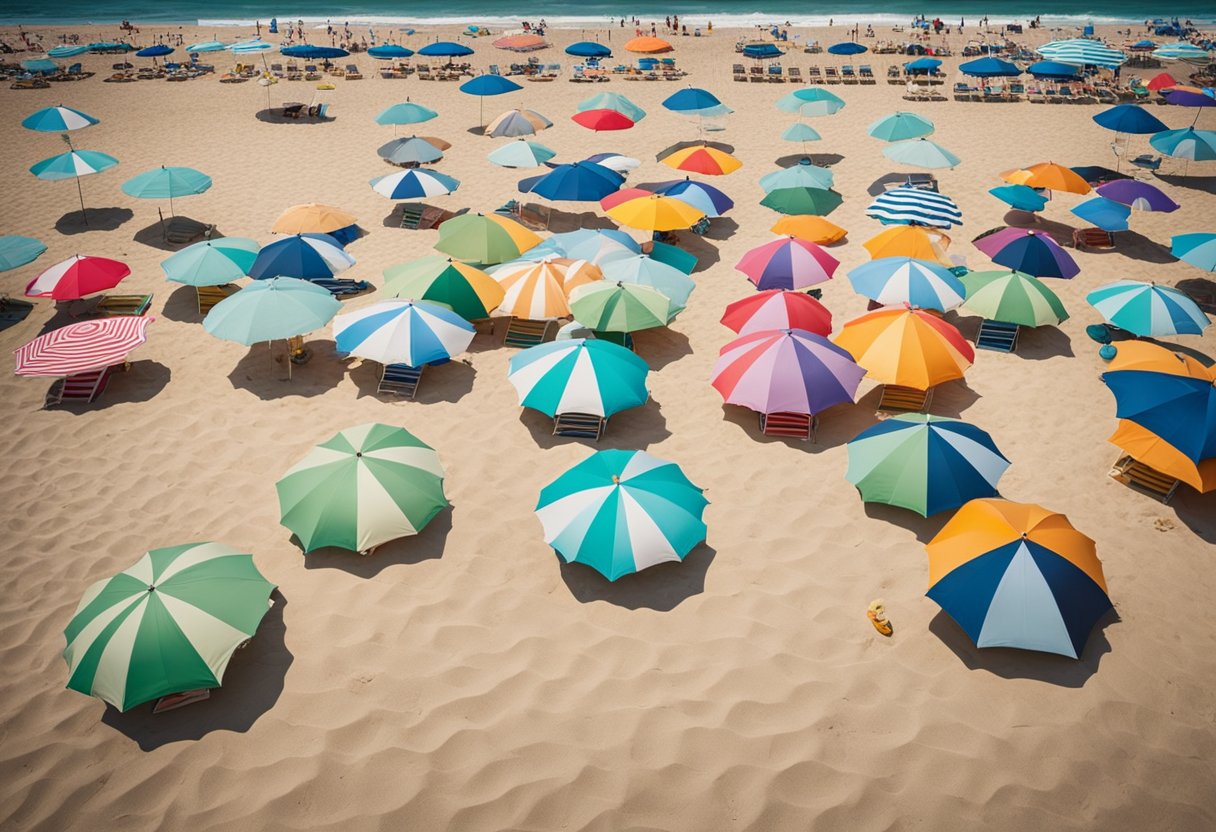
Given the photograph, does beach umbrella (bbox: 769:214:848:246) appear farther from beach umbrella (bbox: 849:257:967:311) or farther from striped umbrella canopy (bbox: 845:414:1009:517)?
striped umbrella canopy (bbox: 845:414:1009:517)

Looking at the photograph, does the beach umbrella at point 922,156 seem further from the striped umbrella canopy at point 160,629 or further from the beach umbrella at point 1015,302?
the striped umbrella canopy at point 160,629

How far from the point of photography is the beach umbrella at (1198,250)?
38.1 feet

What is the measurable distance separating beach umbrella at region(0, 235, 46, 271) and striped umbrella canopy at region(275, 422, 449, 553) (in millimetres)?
8153

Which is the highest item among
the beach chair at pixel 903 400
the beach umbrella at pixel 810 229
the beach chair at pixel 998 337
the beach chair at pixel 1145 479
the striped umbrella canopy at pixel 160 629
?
the beach umbrella at pixel 810 229

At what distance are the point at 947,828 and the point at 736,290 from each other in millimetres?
9586

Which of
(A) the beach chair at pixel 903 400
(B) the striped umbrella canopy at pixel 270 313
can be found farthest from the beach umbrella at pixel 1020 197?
(B) the striped umbrella canopy at pixel 270 313

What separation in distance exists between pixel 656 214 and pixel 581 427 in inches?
216

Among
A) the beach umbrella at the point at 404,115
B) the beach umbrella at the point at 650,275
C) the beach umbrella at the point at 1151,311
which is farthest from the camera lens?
the beach umbrella at the point at 404,115

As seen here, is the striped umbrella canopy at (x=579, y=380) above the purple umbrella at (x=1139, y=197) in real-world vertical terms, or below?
below

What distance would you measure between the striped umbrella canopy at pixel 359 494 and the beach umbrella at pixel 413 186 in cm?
819

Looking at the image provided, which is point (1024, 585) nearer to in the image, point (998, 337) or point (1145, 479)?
point (1145, 479)

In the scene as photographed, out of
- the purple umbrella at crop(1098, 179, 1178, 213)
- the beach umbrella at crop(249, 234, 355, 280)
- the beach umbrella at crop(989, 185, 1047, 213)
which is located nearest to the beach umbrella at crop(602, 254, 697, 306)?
the beach umbrella at crop(249, 234, 355, 280)

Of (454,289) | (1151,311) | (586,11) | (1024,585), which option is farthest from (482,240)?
(586,11)

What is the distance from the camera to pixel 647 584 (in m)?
7.18
